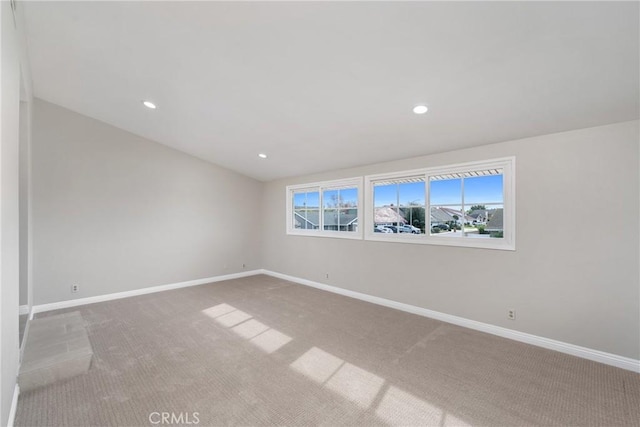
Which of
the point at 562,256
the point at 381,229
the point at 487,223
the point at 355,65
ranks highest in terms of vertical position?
the point at 355,65

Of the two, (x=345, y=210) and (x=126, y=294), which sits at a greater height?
(x=345, y=210)

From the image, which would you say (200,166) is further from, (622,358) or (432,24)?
(622,358)

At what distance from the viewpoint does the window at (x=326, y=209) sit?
4930 millimetres

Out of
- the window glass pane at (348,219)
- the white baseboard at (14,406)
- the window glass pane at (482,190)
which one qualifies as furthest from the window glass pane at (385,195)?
the white baseboard at (14,406)

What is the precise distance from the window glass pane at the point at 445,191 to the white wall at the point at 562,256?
296 mm

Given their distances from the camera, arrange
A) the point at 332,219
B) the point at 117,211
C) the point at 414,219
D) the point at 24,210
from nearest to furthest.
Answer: the point at 24,210 → the point at 414,219 → the point at 117,211 → the point at 332,219

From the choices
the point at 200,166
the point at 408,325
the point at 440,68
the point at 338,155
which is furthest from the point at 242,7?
the point at 200,166

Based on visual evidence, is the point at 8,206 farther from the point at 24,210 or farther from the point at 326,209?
the point at 326,209

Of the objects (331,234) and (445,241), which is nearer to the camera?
(445,241)

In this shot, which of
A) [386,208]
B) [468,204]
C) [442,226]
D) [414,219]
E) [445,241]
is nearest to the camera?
[468,204]

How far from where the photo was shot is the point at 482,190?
3430mm

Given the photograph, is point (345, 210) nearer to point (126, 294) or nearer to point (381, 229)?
point (381, 229)

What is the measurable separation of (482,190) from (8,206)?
4376 millimetres

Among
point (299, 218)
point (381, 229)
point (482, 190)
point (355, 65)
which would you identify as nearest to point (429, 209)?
point (482, 190)
